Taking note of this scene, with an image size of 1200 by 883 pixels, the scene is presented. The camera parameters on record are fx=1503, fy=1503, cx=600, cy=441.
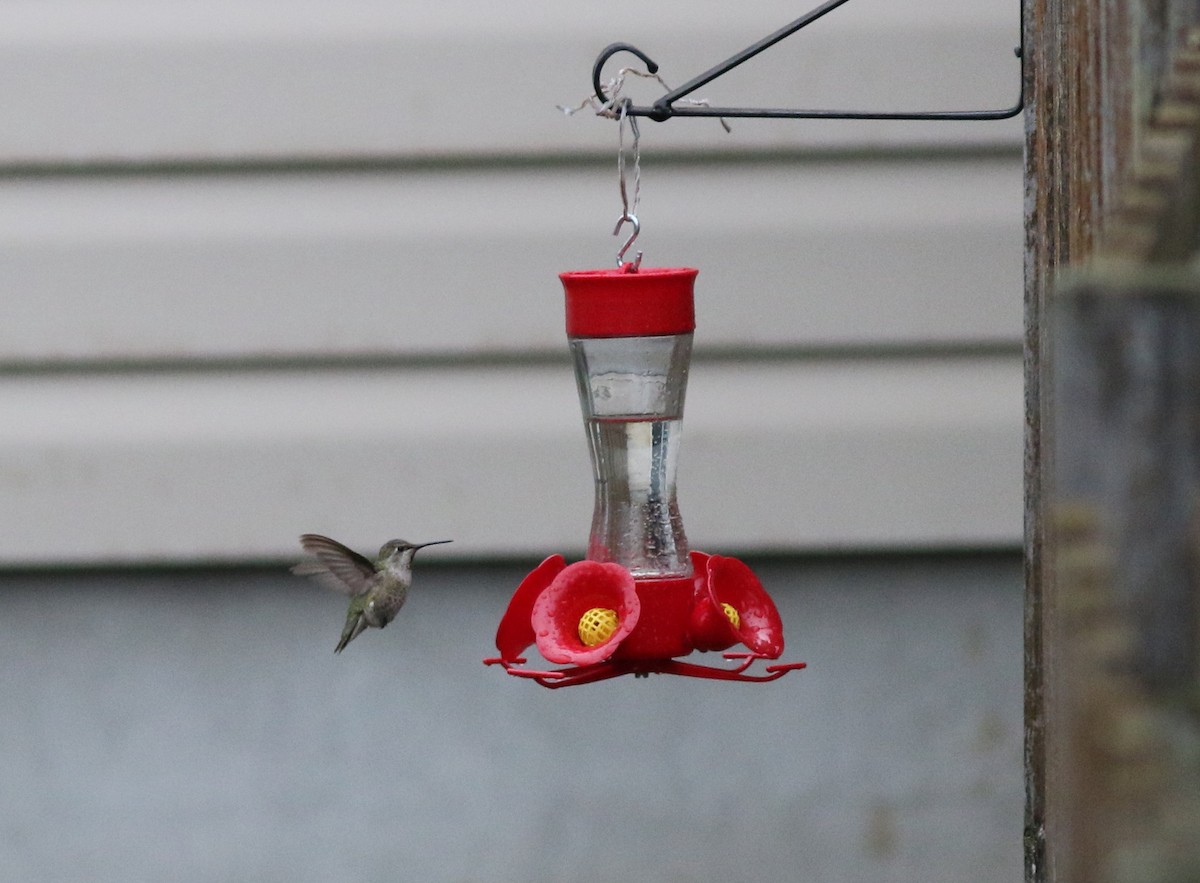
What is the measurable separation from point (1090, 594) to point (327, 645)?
3.08 m

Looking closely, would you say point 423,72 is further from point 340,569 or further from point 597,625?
point 597,625

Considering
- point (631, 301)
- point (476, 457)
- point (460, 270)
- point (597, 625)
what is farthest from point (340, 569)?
point (631, 301)

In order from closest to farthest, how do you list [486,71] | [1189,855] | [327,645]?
[1189,855]
[486,71]
[327,645]

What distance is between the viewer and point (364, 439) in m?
3.61

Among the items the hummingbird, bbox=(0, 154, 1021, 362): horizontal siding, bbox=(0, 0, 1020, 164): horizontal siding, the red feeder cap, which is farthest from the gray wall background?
the red feeder cap

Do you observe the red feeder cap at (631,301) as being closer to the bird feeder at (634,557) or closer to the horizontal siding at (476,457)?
the bird feeder at (634,557)

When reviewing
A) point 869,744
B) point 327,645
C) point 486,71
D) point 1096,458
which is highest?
point 486,71

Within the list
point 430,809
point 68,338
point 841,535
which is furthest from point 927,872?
point 68,338

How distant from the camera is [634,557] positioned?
7.66 ft

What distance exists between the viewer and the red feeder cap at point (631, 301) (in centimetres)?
206

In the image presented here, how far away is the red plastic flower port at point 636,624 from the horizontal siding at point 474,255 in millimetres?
1434

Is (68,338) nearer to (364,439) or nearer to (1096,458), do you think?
(364,439)

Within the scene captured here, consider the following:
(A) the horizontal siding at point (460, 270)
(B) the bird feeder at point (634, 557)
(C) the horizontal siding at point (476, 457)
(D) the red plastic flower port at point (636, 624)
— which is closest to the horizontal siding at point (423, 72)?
(A) the horizontal siding at point (460, 270)

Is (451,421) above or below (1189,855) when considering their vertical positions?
below
